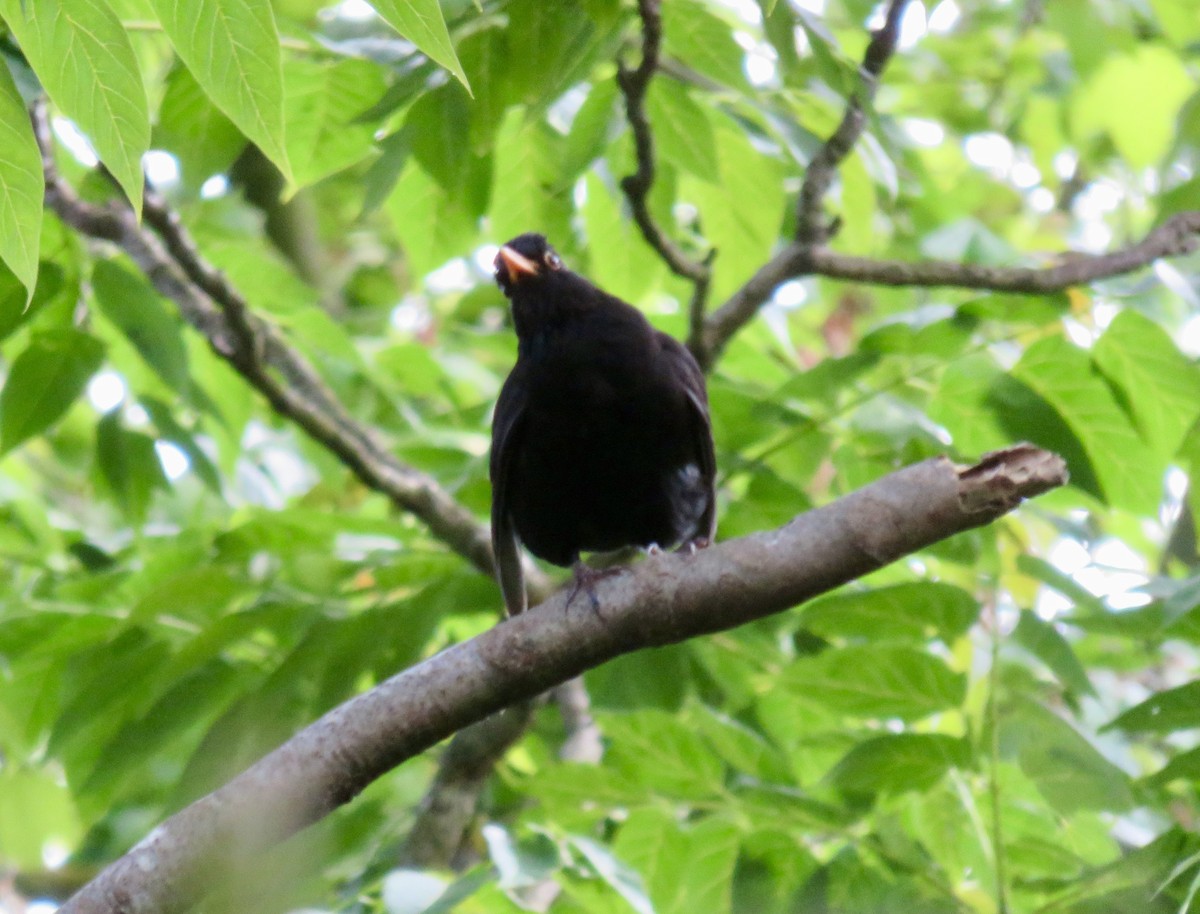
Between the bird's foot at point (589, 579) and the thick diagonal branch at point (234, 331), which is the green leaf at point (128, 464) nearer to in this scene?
the thick diagonal branch at point (234, 331)

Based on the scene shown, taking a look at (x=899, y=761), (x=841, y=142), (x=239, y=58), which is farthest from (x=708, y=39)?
(x=899, y=761)

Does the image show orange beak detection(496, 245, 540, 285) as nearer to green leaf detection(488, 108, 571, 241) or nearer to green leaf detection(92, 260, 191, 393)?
green leaf detection(488, 108, 571, 241)

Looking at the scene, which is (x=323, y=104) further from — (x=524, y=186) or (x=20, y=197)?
(x=20, y=197)

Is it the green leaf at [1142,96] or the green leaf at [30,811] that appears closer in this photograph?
the green leaf at [30,811]

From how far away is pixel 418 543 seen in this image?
4.12 meters

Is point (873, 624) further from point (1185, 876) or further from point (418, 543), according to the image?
point (418, 543)

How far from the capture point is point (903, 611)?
125 inches

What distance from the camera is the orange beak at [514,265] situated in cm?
404

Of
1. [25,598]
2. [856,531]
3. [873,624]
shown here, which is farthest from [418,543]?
[856,531]

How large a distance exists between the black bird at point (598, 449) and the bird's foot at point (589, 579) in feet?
0.83

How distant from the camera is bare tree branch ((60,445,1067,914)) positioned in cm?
233

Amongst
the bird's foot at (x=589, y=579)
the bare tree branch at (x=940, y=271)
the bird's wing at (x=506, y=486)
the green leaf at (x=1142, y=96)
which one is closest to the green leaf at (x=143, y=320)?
the bird's wing at (x=506, y=486)

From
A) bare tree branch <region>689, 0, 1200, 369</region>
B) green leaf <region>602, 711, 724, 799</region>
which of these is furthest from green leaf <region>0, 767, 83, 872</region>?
bare tree branch <region>689, 0, 1200, 369</region>

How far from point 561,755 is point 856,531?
2.39m
